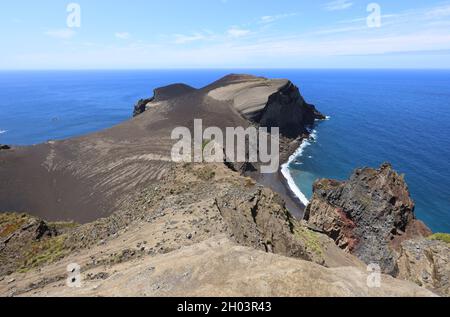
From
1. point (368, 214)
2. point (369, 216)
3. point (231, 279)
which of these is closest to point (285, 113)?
point (368, 214)

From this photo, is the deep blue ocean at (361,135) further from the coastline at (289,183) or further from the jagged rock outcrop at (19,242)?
the jagged rock outcrop at (19,242)

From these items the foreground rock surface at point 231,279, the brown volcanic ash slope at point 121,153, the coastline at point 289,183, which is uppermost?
the foreground rock surface at point 231,279

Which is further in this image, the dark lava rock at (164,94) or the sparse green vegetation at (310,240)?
the dark lava rock at (164,94)

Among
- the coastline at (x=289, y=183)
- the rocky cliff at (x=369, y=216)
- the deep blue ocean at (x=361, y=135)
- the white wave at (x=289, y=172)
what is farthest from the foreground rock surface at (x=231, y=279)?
the deep blue ocean at (x=361, y=135)

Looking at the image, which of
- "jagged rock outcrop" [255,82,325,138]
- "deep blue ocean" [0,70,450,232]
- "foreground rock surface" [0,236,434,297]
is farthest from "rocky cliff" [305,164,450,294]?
"jagged rock outcrop" [255,82,325,138]

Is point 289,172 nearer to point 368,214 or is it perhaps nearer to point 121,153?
point 121,153

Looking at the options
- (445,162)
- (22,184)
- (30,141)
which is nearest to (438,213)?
(445,162)
